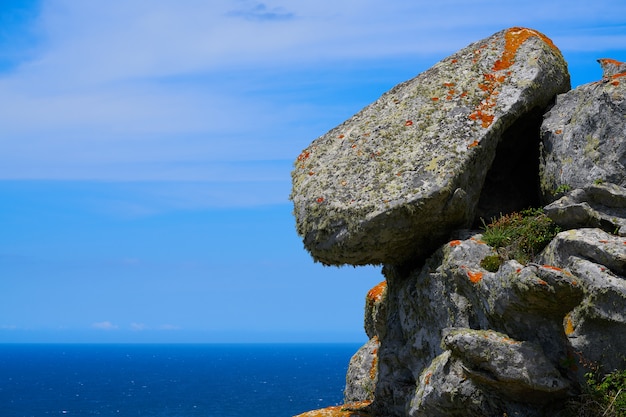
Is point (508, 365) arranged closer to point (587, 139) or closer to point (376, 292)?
point (587, 139)

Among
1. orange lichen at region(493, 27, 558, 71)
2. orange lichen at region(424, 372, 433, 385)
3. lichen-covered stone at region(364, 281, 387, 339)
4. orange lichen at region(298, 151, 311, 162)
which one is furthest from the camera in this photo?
orange lichen at region(298, 151, 311, 162)

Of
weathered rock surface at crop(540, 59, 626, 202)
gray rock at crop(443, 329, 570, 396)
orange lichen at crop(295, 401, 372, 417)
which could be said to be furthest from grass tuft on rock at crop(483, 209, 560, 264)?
orange lichen at crop(295, 401, 372, 417)

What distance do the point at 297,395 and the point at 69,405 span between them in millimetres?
40014

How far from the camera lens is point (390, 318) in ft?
55.8

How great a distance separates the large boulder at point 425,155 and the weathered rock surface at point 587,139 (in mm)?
833

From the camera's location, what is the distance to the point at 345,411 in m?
17.5

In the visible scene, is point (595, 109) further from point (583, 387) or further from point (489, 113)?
point (583, 387)

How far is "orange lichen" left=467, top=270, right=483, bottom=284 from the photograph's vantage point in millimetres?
13914

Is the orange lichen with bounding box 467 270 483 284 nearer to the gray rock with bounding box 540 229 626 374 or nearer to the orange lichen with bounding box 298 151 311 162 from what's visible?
the gray rock with bounding box 540 229 626 374

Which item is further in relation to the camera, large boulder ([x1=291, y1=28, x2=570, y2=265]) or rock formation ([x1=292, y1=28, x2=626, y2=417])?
large boulder ([x1=291, y1=28, x2=570, y2=265])

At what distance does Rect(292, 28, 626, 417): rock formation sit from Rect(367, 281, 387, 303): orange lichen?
440mm

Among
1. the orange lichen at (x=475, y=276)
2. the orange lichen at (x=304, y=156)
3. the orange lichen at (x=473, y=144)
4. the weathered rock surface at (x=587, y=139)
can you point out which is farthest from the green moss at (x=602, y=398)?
the orange lichen at (x=304, y=156)

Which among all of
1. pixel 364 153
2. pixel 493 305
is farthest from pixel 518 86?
pixel 493 305

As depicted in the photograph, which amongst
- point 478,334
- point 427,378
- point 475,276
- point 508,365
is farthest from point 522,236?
point 427,378
